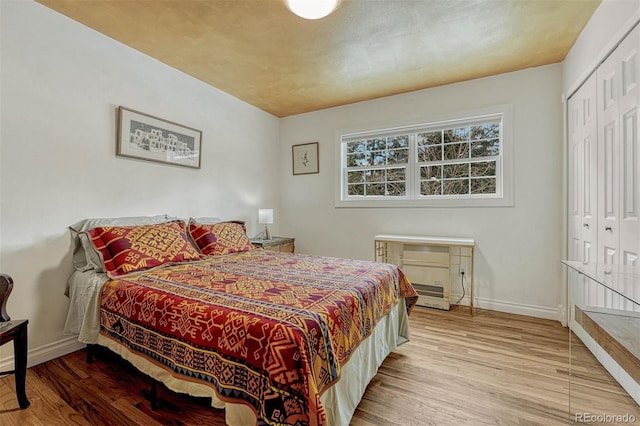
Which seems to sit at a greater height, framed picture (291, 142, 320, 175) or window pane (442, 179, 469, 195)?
framed picture (291, 142, 320, 175)

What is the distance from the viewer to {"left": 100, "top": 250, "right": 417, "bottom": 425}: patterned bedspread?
3.42 feet

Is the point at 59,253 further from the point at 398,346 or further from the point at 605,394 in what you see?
the point at 605,394

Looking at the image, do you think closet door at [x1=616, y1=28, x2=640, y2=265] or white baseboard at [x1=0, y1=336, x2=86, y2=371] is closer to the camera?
closet door at [x1=616, y1=28, x2=640, y2=265]

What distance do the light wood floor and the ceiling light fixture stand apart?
8.21 ft

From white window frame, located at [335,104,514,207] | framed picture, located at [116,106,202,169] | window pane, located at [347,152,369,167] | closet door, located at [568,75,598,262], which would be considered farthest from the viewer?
window pane, located at [347,152,369,167]

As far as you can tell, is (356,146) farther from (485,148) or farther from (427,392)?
(427,392)

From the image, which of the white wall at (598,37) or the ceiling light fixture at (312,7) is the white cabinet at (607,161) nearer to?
the white wall at (598,37)

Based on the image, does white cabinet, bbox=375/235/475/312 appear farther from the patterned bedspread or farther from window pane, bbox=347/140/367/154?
window pane, bbox=347/140/367/154

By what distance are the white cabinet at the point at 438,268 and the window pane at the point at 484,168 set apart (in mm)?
786

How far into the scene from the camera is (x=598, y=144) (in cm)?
202

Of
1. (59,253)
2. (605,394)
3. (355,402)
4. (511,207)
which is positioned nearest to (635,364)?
(605,394)

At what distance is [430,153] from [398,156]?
0.40m

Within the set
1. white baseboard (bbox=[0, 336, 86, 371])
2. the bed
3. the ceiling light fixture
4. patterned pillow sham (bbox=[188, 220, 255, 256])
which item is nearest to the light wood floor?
white baseboard (bbox=[0, 336, 86, 371])

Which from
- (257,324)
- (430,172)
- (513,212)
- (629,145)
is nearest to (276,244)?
(430,172)
